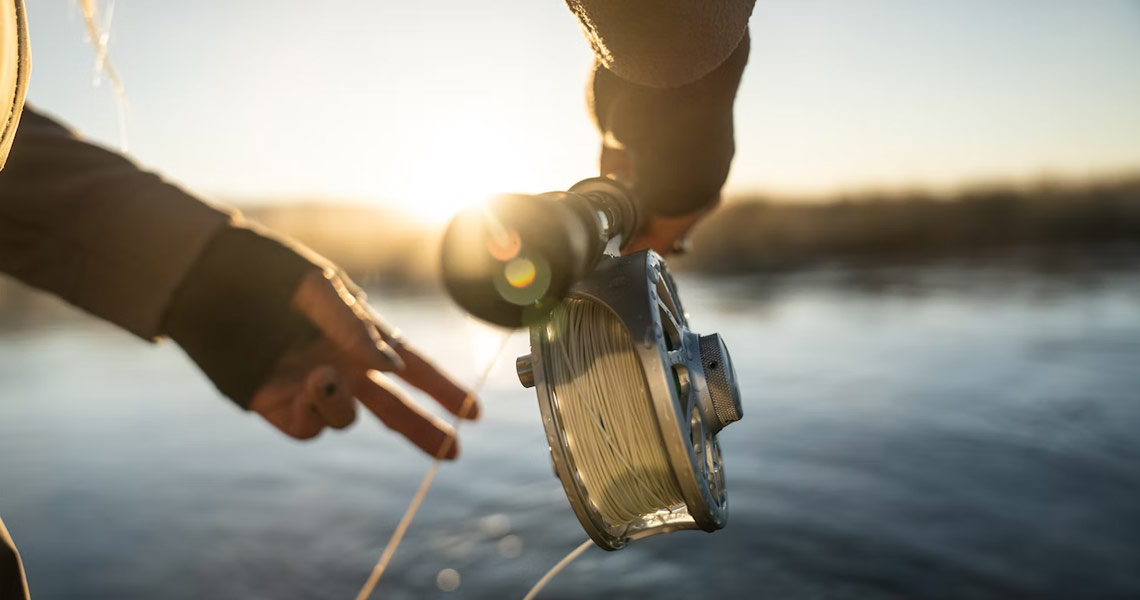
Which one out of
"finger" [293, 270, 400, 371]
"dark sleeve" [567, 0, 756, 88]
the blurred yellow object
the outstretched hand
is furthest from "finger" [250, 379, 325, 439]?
"dark sleeve" [567, 0, 756, 88]

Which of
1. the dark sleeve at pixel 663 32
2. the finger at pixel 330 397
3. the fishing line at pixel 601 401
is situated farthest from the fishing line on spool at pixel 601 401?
the finger at pixel 330 397

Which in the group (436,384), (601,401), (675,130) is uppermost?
(675,130)

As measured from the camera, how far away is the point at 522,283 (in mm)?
569

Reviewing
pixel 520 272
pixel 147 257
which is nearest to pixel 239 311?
pixel 147 257

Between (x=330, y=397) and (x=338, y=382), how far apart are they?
0.10 feet

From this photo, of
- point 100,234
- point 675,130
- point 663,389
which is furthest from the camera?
point 100,234

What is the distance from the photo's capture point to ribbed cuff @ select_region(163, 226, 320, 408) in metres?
1.48

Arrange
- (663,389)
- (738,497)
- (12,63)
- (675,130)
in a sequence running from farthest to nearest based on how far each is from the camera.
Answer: (738,497) → (675,130) → (663,389) → (12,63)

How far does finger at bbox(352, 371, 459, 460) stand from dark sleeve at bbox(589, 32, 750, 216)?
62 cm

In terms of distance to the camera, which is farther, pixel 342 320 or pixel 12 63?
pixel 342 320

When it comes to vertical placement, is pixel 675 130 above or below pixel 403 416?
above

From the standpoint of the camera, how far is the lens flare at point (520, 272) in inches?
21.9

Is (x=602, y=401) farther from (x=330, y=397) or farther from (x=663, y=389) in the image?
(x=330, y=397)

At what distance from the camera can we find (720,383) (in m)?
0.96
